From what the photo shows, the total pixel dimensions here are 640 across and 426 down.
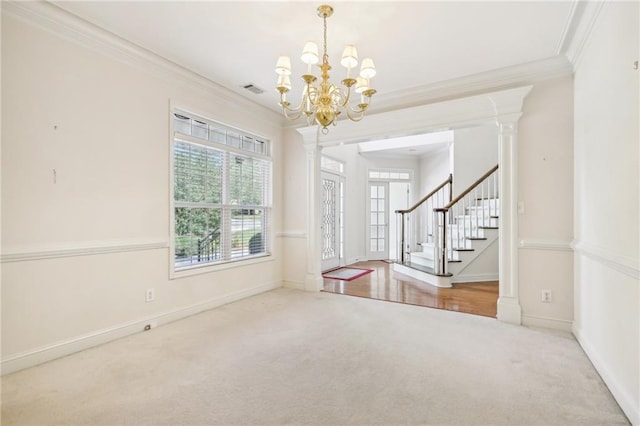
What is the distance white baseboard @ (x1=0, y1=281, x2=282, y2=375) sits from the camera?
227 centimetres

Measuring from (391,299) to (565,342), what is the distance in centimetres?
189

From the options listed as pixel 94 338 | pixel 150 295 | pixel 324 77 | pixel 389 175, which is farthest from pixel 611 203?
pixel 389 175

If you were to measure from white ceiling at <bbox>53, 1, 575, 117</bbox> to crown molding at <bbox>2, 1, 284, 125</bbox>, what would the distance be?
0.07 m

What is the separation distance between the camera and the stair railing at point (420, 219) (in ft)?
21.2

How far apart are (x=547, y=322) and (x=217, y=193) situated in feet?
12.8

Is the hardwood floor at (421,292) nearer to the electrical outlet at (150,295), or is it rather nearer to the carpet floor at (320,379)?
the carpet floor at (320,379)

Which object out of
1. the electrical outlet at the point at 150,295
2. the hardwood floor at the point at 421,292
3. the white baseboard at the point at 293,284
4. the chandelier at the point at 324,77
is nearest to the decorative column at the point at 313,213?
the white baseboard at the point at 293,284

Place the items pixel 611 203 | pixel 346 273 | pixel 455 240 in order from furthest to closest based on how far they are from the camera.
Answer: pixel 346 273 < pixel 455 240 < pixel 611 203

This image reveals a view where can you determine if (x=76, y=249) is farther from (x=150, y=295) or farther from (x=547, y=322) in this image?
(x=547, y=322)

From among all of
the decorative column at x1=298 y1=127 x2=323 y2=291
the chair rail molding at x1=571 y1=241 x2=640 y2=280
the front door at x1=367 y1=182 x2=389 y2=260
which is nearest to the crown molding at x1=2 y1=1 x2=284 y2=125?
the decorative column at x1=298 y1=127 x2=323 y2=291

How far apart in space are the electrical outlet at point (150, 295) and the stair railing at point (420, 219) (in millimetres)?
4605

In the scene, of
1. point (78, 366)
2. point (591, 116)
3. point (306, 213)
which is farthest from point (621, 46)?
point (78, 366)

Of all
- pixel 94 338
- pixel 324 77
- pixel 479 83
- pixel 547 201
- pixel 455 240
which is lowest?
pixel 94 338

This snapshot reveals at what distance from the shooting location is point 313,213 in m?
4.70
